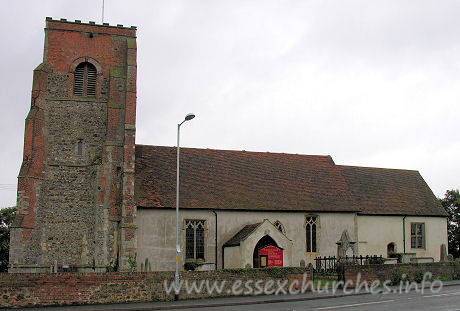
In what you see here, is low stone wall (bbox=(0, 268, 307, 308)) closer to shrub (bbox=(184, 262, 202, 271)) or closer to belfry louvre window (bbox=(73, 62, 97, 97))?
shrub (bbox=(184, 262, 202, 271))

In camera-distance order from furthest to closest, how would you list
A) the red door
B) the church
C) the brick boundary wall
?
the red door < the church < the brick boundary wall

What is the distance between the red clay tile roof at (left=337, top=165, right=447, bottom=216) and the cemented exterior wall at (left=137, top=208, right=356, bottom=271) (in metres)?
3.49

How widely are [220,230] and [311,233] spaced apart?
708cm

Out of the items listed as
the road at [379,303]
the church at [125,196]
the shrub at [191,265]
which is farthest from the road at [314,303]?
the church at [125,196]

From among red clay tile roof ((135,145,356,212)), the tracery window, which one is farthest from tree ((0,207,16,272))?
the tracery window

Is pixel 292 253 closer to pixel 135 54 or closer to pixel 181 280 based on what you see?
pixel 181 280

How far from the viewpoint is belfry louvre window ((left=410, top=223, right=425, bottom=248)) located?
1634 inches

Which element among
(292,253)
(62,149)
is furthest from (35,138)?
(292,253)

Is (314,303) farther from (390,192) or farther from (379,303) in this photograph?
(390,192)

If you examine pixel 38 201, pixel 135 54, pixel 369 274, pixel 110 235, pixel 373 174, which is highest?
pixel 135 54

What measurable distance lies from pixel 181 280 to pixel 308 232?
592 inches

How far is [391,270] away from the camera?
30.2m

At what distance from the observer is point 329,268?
108ft

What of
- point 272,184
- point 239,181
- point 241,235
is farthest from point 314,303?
point 272,184
